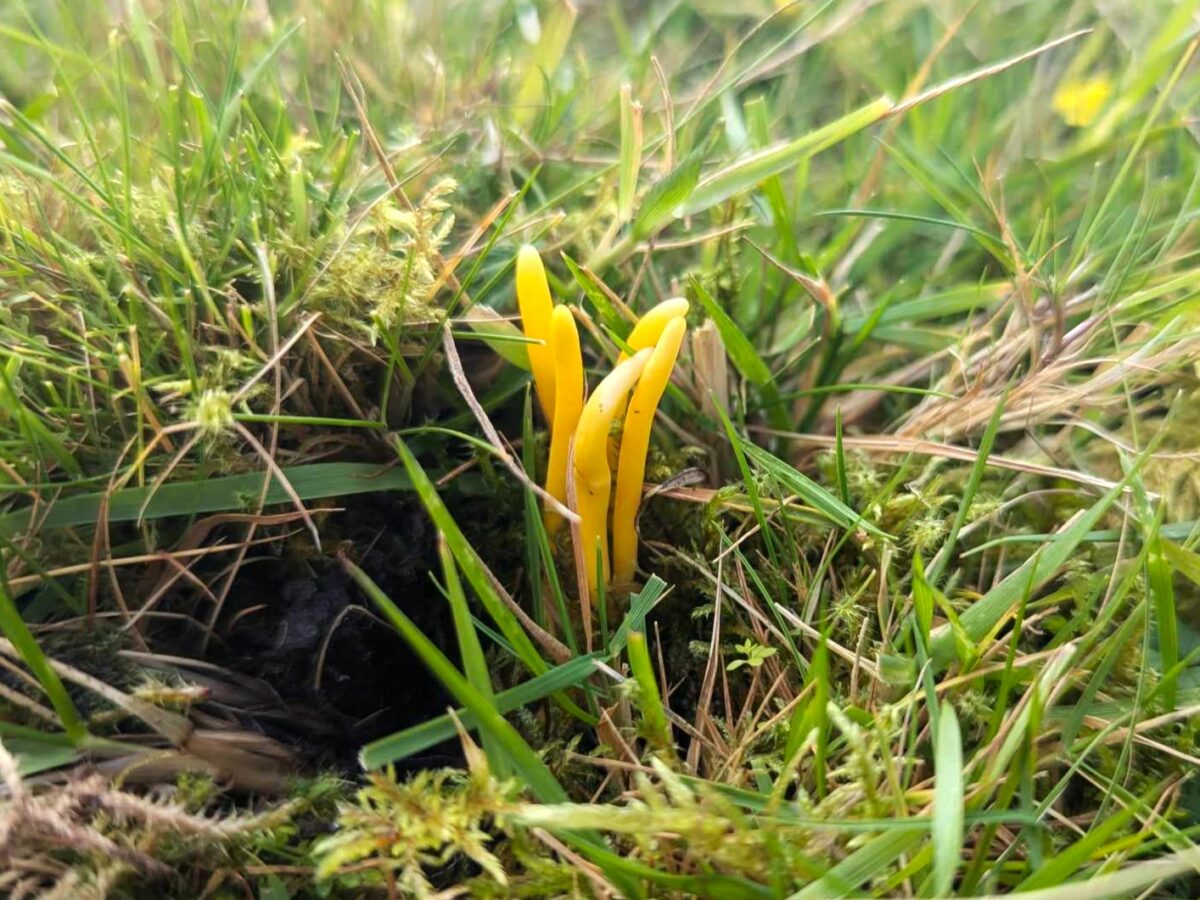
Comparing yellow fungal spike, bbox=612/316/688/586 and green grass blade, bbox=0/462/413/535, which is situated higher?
green grass blade, bbox=0/462/413/535

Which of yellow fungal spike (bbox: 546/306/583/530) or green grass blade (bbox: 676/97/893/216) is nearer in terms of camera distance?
yellow fungal spike (bbox: 546/306/583/530)

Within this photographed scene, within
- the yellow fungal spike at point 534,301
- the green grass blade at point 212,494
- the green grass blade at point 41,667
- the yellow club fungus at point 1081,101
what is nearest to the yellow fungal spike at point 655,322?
the yellow fungal spike at point 534,301

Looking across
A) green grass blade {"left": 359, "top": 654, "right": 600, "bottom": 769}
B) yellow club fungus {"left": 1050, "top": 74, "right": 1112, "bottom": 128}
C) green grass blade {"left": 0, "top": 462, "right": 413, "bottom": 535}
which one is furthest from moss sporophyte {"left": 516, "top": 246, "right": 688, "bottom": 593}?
yellow club fungus {"left": 1050, "top": 74, "right": 1112, "bottom": 128}

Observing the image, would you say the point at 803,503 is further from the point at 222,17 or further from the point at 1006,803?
the point at 222,17

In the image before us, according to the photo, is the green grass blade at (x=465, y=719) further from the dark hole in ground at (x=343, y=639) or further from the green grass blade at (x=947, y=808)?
the green grass blade at (x=947, y=808)

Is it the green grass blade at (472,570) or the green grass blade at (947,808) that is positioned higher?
the green grass blade at (472,570)

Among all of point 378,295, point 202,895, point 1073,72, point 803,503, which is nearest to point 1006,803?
point 803,503

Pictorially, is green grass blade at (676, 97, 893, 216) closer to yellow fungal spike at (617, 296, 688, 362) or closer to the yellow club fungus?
yellow fungal spike at (617, 296, 688, 362)
